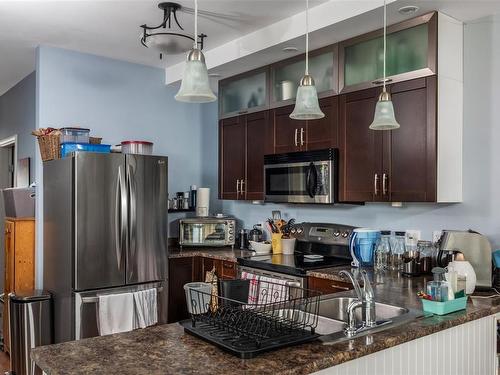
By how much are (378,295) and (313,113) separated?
3.23 ft

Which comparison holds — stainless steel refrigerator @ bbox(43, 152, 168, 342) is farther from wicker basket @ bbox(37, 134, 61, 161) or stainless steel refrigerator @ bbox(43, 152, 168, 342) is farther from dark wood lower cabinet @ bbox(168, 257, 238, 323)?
dark wood lower cabinet @ bbox(168, 257, 238, 323)

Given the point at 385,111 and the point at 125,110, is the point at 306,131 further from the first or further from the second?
the point at 125,110

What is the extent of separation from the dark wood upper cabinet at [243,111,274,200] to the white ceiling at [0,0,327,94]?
0.74 m

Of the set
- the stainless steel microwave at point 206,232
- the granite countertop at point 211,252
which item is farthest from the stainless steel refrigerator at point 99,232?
the stainless steel microwave at point 206,232

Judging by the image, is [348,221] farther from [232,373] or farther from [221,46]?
[232,373]

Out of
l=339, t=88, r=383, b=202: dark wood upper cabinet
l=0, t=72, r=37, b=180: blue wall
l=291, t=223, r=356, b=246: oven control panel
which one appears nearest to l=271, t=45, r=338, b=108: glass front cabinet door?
l=339, t=88, r=383, b=202: dark wood upper cabinet

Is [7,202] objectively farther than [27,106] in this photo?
No

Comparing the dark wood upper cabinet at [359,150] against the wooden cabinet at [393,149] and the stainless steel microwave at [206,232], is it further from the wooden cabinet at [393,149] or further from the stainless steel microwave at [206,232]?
the stainless steel microwave at [206,232]

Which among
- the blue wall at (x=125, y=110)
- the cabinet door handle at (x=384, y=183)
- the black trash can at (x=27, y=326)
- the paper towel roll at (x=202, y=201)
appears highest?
the blue wall at (x=125, y=110)

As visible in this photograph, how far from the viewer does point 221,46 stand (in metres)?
3.98

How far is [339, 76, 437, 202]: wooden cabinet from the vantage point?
2.81 meters

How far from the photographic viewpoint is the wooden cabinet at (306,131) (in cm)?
341

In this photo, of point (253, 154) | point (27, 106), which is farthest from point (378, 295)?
point (27, 106)

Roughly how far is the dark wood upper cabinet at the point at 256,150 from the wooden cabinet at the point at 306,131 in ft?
0.33
